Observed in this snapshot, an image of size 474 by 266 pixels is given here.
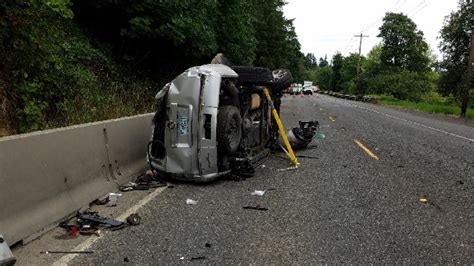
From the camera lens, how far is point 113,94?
12.0 m

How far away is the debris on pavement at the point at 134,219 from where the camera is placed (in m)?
5.26

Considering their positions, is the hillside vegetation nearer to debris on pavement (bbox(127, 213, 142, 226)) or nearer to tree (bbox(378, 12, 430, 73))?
debris on pavement (bbox(127, 213, 142, 226))

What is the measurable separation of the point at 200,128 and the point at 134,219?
2143mm

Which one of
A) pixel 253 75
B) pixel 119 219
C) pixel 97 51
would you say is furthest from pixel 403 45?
pixel 119 219

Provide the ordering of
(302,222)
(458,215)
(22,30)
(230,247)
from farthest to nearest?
(22,30)
(458,215)
(302,222)
(230,247)

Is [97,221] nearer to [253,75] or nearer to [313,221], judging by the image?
[313,221]

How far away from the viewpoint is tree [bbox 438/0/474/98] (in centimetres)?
6150

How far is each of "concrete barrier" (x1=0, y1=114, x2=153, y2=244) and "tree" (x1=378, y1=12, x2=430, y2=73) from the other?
328ft

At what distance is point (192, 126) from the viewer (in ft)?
23.3

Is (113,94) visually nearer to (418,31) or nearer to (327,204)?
(327,204)

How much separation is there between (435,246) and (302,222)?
1397 mm

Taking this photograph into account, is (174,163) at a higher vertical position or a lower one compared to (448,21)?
lower

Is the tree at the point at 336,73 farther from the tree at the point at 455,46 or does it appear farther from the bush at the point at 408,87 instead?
the tree at the point at 455,46

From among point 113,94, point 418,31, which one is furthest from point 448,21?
point 113,94
